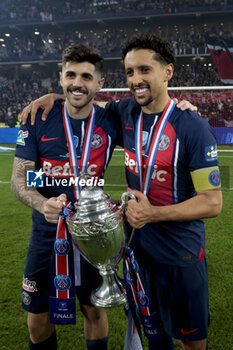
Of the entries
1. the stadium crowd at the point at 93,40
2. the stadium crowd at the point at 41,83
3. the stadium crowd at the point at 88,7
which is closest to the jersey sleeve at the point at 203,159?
the stadium crowd at the point at 41,83

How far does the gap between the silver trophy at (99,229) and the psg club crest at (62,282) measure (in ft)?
0.88

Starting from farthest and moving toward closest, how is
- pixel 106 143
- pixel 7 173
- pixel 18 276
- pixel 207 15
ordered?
pixel 207 15
pixel 7 173
pixel 18 276
pixel 106 143

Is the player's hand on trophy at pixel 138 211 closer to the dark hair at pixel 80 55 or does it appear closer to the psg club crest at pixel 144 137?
the psg club crest at pixel 144 137

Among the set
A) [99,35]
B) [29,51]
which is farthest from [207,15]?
[29,51]

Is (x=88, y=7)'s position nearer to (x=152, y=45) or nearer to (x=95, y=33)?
(x=95, y=33)

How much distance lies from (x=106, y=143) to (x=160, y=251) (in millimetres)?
778

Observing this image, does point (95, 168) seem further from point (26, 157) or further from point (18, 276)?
point (18, 276)

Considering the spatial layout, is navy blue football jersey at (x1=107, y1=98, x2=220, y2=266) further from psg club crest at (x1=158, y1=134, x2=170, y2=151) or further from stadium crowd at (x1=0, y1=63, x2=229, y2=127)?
stadium crowd at (x1=0, y1=63, x2=229, y2=127)

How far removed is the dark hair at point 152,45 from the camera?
5.64ft

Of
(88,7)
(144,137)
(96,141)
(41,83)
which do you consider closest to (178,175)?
(144,137)

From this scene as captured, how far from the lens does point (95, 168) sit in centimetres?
203

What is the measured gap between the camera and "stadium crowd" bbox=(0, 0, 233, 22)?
94.0 feet

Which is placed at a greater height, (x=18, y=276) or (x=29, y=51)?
(x=29, y=51)

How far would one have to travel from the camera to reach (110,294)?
162 cm
